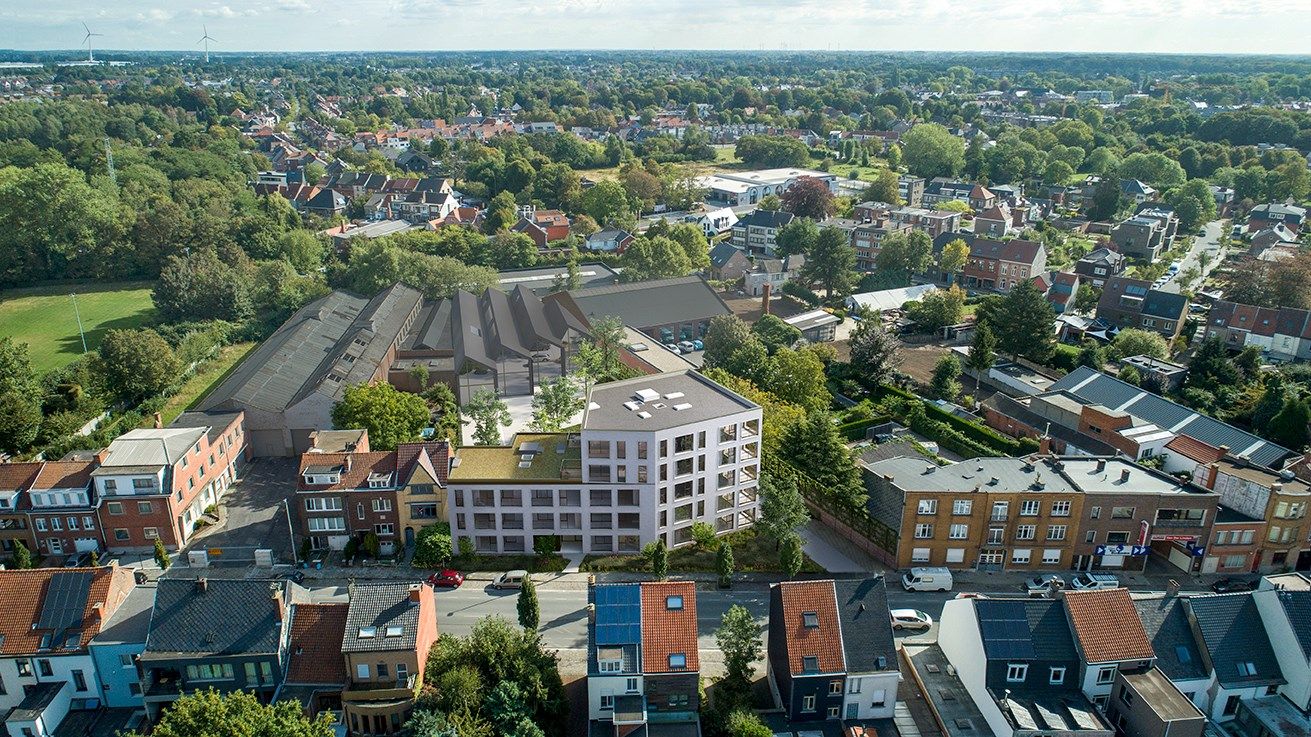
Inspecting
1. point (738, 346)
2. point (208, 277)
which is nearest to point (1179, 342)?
point (738, 346)

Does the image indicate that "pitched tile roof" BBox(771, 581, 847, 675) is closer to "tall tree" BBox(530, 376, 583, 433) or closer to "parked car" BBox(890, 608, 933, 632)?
"parked car" BBox(890, 608, 933, 632)

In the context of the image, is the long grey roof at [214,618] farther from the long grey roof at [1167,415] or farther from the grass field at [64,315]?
the long grey roof at [1167,415]

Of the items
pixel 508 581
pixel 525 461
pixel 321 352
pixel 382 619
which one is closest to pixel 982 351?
pixel 525 461

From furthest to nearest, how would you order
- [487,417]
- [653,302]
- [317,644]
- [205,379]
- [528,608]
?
[653,302] < [205,379] < [487,417] < [528,608] < [317,644]

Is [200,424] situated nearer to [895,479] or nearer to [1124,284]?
[895,479]

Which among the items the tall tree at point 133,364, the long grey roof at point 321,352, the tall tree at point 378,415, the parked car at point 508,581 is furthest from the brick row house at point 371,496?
the tall tree at point 133,364

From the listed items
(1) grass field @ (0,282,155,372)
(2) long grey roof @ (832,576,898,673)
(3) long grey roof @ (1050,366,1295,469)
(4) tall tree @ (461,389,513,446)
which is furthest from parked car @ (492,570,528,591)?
(1) grass field @ (0,282,155,372)

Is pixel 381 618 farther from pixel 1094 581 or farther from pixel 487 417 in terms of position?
pixel 1094 581
